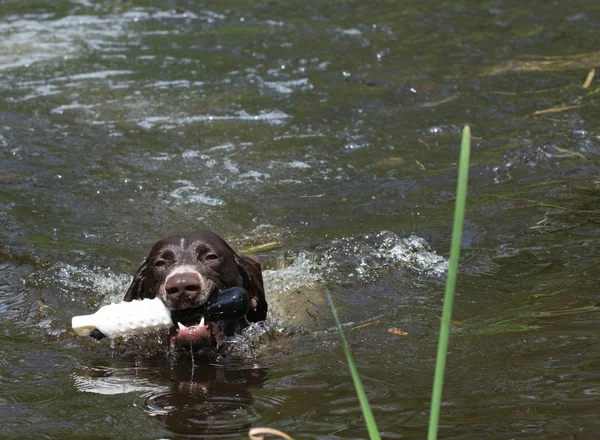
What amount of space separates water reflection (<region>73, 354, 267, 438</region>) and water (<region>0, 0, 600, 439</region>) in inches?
0.8

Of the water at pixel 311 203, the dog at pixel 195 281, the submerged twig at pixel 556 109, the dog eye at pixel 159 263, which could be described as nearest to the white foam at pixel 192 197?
the water at pixel 311 203

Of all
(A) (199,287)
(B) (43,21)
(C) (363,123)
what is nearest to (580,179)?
(C) (363,123)

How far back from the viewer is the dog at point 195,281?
4883mm

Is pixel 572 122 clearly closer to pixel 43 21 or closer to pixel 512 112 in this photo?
pixel 512 112

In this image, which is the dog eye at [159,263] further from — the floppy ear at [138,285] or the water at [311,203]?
the water at [311,203]

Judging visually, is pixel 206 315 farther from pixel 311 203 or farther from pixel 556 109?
pixel 556 109

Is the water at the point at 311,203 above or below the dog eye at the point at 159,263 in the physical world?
below

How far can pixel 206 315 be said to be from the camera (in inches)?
198

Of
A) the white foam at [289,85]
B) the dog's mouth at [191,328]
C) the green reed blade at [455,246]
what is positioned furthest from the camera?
the white foam at [289,85]

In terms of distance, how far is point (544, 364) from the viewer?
4344 mm

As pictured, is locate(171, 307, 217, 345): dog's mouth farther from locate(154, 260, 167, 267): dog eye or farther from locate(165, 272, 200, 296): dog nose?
locate(154, 260, 167, 267): dog eye

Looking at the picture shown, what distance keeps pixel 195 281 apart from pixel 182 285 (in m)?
0.10

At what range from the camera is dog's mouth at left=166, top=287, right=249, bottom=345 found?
4.96 m

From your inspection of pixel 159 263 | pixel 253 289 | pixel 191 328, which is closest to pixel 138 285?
pixel 159 263
